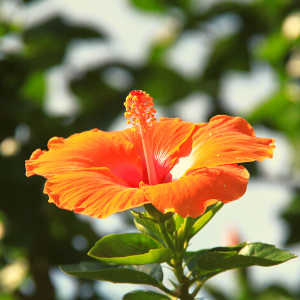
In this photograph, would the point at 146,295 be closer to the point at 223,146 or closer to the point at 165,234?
the point at 165,234

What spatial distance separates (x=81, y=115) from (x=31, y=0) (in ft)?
3.09

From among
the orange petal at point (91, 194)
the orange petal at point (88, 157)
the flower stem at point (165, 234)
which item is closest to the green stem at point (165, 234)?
the flower stem at point (165, 234)

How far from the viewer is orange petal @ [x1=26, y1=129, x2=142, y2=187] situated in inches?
43.6

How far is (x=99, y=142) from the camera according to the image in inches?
48.4

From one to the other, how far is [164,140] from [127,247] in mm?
393

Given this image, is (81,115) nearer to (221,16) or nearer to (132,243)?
(221,16)

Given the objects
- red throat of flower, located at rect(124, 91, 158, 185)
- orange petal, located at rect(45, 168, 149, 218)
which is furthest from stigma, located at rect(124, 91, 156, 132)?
orange petal, located at rect(45, 168, 149, 218)

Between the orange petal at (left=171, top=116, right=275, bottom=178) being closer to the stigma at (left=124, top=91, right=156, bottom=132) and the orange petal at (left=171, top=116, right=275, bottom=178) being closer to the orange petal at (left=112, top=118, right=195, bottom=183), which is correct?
the orange petal at (left=112, top=118, right=195, bottom=183)

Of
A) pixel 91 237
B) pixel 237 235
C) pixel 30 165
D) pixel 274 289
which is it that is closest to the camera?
pixel 30 165

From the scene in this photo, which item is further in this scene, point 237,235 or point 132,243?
point 237,235

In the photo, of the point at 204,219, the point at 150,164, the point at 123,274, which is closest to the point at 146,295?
the point at 123,274

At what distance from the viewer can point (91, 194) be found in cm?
97

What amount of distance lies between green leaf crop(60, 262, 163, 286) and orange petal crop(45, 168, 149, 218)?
0.42 ft

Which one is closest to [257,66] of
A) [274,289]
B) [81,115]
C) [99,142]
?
[81,115]
